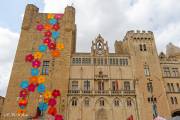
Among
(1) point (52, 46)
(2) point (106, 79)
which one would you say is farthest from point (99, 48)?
(1) point (52, 46)

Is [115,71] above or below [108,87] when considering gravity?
above

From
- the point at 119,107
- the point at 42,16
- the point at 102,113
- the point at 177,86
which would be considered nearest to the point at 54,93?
the point at 102,113

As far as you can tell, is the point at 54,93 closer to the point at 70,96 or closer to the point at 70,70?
the point at 70,96

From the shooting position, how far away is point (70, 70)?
4712 cm

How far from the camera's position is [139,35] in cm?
5209

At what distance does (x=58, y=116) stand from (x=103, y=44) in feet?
67.1

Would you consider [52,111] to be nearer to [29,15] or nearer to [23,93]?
[23,93]

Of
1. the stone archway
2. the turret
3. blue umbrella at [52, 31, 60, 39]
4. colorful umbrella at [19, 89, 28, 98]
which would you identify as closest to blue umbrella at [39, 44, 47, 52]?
blue umbrella at [52, 31, 60, 39]

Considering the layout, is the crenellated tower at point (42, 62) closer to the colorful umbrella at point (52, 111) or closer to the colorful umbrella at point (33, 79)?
the colorful umbrella at point (52, 111)

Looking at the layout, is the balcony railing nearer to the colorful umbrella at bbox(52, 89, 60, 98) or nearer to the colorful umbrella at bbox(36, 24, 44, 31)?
the colorful umbrella at bbox(52, 89, 60, 98)

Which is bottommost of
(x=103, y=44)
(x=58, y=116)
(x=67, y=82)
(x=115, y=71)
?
(x=58, y=116)

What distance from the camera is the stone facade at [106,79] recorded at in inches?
1678

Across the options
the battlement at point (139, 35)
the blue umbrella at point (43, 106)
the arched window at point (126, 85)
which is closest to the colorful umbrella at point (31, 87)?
the blue umbrella at point (43, 106)

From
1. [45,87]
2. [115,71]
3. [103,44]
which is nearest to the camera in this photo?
[45,87]
